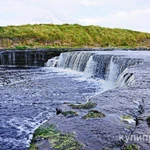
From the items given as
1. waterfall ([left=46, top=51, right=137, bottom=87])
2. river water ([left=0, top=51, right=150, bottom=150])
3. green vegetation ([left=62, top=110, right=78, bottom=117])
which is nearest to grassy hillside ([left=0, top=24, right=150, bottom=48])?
waterfall ([left=46, top=51, right=137, bottom=87])

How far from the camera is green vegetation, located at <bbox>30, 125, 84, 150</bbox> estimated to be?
17.8ft

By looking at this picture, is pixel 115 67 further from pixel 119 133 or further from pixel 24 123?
pixel 119 133

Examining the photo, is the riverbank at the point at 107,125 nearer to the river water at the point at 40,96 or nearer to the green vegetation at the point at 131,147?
the green vegetation at the point at 131,147

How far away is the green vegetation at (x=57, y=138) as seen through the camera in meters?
5.44

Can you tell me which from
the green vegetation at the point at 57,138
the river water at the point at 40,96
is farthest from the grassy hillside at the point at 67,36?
the green vegetation at the point at 57,138

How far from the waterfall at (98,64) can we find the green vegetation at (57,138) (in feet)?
28.8

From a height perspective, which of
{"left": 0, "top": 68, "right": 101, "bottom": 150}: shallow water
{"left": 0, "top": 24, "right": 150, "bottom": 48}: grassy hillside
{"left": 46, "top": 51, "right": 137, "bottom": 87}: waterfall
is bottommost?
{"left": 0, "top": 68, "right": 101, "bottom": 150}: shallow water

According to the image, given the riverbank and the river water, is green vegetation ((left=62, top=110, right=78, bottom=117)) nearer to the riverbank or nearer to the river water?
the riverbank

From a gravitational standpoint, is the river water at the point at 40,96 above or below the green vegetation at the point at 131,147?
below

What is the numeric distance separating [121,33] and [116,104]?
196ft

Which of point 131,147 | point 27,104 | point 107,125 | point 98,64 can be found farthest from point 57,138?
point 98,64

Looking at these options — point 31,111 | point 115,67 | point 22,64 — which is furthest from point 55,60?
point 31,111

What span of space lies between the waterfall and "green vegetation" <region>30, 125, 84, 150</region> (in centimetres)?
878

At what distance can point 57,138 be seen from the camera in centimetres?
582
